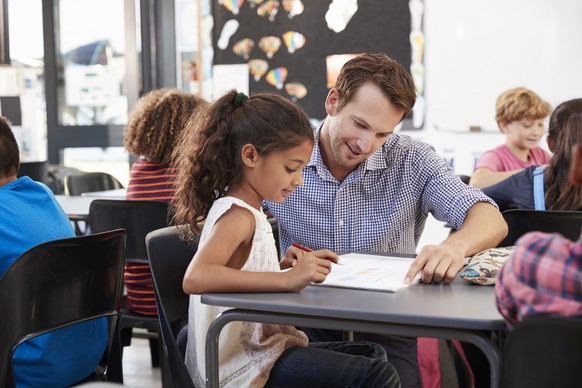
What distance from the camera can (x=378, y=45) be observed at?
5793 mm

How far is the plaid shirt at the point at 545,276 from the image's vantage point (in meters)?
1.13

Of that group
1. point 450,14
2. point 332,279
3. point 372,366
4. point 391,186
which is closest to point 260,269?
point 332,279

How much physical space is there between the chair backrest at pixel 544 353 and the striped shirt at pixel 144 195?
6.51 feet

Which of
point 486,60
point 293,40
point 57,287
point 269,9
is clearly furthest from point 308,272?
point 269,9

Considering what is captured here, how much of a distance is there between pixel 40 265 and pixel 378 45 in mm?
4315

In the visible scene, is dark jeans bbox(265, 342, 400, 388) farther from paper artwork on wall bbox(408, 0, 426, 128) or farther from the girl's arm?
paper artwork on wall bbox(408, 0, 426, 128)

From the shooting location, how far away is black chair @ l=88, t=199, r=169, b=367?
9.55 feet

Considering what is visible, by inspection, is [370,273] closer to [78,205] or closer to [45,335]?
[45,335]

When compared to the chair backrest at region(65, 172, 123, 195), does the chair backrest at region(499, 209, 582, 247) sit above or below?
above

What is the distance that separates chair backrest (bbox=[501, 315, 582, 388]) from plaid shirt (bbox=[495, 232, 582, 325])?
0.05 m

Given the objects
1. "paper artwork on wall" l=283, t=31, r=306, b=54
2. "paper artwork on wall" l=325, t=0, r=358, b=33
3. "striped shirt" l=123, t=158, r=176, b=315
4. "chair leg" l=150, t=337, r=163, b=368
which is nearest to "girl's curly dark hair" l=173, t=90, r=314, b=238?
"striped shirt" l=123, t=158, r=176, b=315

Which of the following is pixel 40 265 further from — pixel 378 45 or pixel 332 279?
pixel 378 45

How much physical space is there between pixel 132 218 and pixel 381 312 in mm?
1693

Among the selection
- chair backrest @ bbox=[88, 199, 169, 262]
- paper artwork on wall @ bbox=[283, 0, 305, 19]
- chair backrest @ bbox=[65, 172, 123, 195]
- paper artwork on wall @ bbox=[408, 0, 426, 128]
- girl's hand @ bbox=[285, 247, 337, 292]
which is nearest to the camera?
girl's hand @ bbox=[285, 247, 337, 292]
